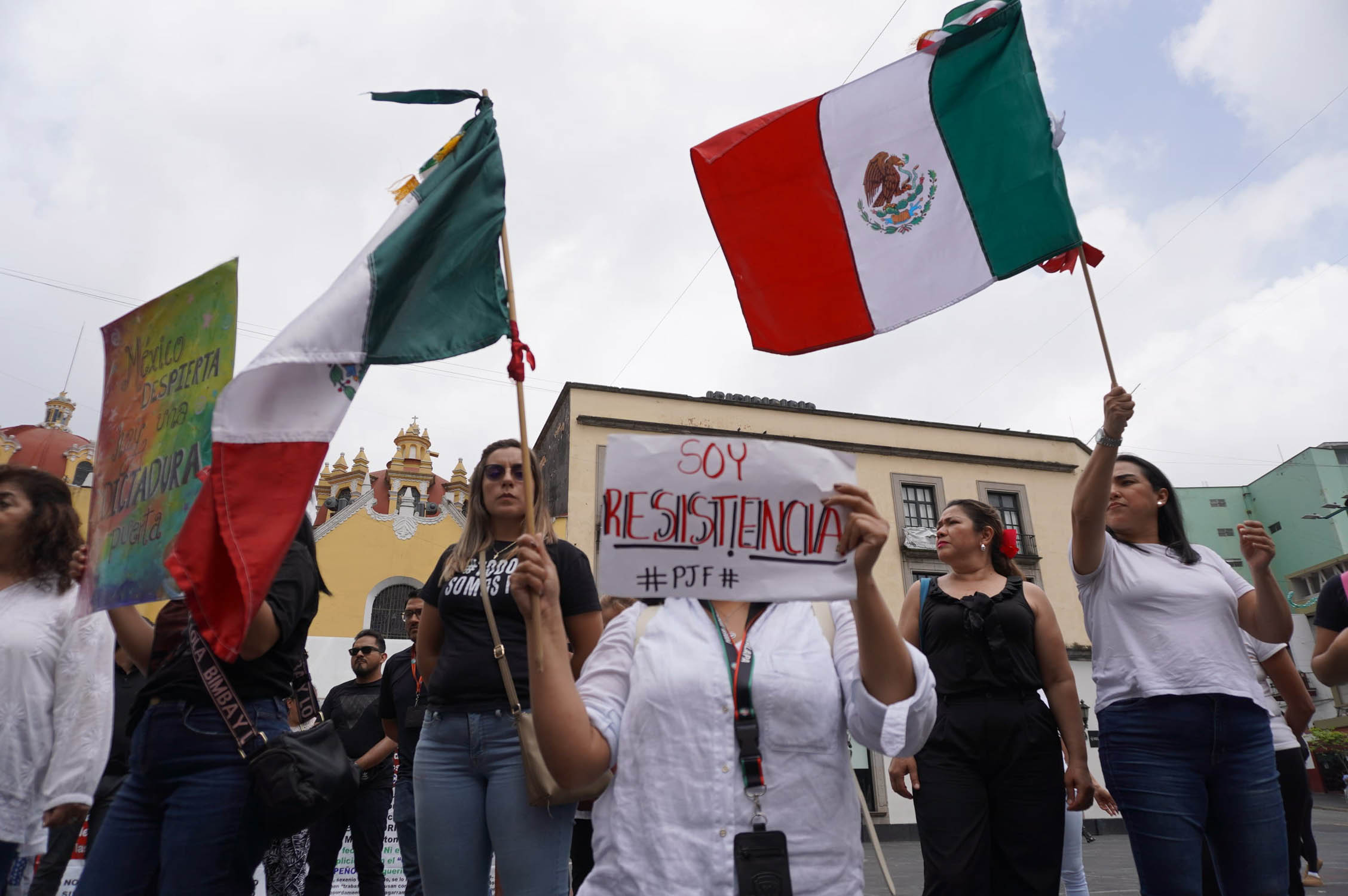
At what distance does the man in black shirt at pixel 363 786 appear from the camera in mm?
4918

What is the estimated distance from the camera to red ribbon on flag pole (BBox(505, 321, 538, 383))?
2.57m

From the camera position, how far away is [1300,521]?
45.3 m

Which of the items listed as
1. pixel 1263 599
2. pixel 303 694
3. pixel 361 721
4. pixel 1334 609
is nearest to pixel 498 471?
pixel 303 694

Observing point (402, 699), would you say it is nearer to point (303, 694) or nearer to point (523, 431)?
point (303, 694)

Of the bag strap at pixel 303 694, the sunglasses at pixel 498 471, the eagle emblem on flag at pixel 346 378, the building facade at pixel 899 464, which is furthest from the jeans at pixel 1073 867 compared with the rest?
the building facade at pixel 899 464

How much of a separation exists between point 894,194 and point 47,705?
12.5ft

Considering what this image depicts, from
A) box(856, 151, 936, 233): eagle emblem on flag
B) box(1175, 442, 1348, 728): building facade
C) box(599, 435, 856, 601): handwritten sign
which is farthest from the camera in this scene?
box(1175, 442, 1348, 728): building facade

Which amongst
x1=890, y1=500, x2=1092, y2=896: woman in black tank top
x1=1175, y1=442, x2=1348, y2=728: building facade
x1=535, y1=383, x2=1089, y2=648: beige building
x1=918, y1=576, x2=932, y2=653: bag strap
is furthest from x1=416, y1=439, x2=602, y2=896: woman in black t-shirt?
x1=1175, y1=442, x2=1348, y2=728: building facade

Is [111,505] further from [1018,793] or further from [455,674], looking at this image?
[1018,793]

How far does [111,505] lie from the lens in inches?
115

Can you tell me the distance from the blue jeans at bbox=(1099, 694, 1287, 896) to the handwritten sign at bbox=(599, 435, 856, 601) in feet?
5.43

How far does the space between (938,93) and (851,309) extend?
106 centimetres

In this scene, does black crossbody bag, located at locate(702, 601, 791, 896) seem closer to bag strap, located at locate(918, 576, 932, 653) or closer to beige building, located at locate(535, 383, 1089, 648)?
bag strap, located at locate(918, 576, 932, 653)

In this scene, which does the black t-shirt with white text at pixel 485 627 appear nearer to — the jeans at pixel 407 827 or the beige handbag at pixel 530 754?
the beige handbag at pixel 530 754
